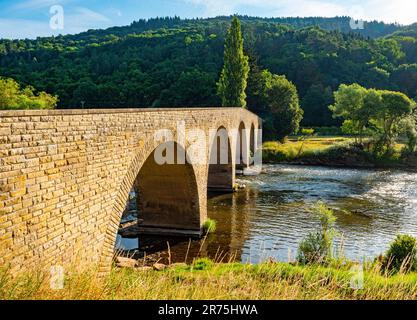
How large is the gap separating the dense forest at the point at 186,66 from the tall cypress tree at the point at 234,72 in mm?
8162

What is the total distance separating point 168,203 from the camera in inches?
679

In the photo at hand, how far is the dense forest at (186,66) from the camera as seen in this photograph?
48.2m

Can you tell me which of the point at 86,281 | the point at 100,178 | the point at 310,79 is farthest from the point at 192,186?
the point at 310,79

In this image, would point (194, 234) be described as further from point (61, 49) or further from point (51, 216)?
point (61, 49)

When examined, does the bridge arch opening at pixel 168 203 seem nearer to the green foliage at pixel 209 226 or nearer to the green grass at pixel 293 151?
the green foliage at pixel 209 226

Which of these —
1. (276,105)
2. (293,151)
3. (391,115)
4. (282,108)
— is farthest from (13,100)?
(391,115)

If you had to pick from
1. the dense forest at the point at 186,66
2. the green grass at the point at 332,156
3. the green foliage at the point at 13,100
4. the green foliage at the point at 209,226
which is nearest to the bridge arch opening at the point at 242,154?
the green grass at the point at 332,156

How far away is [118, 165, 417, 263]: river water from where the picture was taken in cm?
1538

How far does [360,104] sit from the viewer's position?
127 feet

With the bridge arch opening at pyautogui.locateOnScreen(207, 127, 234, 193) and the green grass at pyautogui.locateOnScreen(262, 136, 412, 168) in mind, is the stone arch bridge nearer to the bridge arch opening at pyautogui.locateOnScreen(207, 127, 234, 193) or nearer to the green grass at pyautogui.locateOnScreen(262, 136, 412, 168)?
the bridge arch opening at pyautogui.locateOnScreen(207, 127, 234, 193)

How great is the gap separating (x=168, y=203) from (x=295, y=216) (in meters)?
6.97

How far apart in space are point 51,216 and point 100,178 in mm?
1801

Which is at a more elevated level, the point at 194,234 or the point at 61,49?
the point at 61,49

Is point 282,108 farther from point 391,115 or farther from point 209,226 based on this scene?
point 209,226
